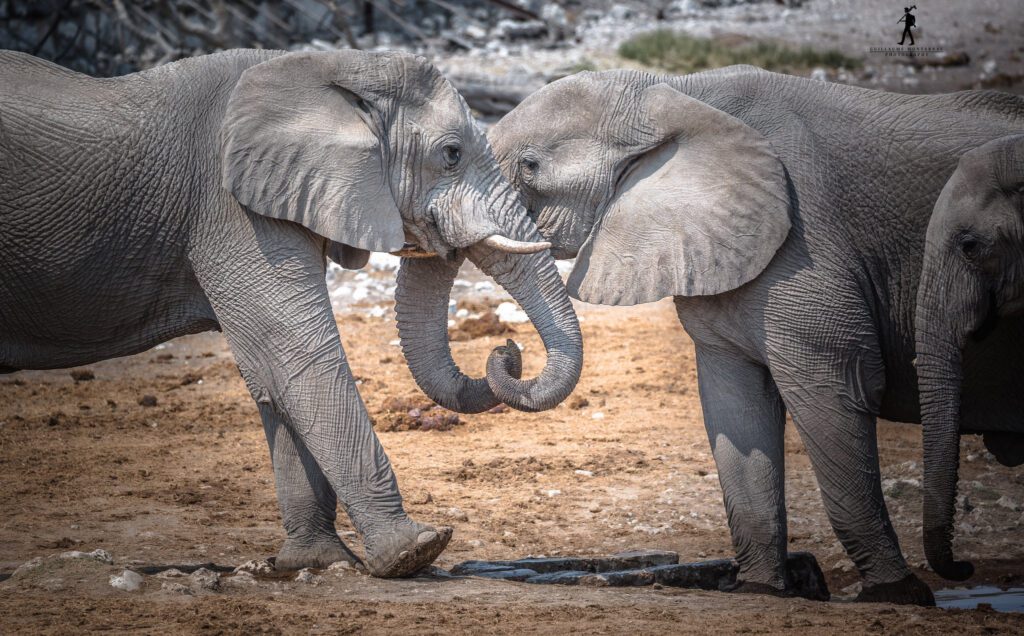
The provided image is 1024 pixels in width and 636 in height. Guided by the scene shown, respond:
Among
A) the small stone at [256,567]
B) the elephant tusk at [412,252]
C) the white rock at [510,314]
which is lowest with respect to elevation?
the small stone at [256,567]

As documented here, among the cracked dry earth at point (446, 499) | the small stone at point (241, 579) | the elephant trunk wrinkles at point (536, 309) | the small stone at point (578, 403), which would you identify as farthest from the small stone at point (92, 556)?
the small stone at point (578, 403)

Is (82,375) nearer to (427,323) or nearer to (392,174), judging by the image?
(427,323)

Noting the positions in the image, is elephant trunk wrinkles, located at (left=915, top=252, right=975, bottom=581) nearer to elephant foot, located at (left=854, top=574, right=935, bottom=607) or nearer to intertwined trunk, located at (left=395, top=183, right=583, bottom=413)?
elephant foot, located at (left=854, top=574, right=935, bottom=607)

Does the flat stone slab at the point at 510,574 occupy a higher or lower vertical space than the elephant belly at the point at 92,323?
lower

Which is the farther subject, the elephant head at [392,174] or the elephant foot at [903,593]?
the elephant foot at [903,593]

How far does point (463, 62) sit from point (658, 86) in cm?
1244

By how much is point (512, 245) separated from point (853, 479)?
1.70 metres

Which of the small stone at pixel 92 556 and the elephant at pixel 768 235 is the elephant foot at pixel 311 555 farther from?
the elephant at pixel 768 235

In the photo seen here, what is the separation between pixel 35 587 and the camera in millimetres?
5109

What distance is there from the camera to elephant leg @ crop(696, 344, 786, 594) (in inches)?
227

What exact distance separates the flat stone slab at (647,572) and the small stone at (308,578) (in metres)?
0.73

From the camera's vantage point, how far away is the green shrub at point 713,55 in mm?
17766

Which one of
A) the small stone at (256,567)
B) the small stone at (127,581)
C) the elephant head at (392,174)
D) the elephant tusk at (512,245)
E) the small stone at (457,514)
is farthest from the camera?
the small stone at (457,514)

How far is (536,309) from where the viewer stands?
18.6 feet
